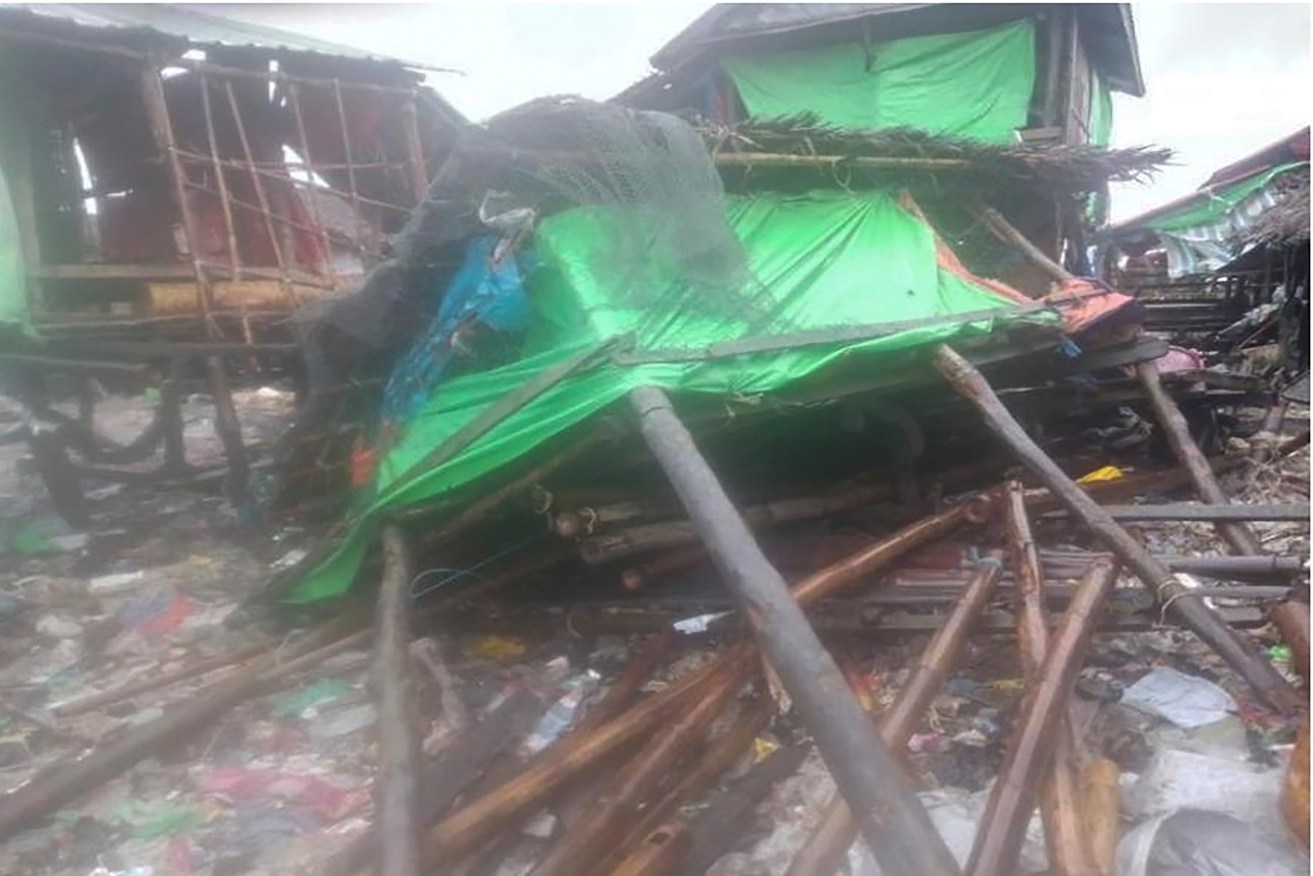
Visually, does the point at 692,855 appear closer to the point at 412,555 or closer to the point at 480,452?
the point at 480,452

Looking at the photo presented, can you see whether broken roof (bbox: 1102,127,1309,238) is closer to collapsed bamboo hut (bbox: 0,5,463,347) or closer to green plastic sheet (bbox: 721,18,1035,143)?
green plastic sheet (bbox: 721,18,1035,143)

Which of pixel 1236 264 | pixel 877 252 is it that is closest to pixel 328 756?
pixel 877 252

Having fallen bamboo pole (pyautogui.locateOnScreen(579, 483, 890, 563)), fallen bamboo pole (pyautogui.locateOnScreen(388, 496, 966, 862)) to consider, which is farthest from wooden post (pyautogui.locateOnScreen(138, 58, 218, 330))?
fallen bamboo pole (pyautogui.locateOnScreen(388, 496, 966, 862))

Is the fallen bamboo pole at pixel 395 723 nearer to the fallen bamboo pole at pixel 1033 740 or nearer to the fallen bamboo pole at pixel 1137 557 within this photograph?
the fallen bamboo pole at pixel 1033 740

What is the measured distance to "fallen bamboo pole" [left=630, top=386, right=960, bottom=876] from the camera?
Answer: 1.86 metres

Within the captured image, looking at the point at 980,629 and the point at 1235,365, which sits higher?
the point at 980,629

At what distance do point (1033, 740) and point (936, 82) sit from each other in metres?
10.2

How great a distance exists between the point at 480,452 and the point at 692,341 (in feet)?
3.71

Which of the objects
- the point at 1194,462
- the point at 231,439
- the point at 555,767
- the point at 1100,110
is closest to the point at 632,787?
the point at 555,767

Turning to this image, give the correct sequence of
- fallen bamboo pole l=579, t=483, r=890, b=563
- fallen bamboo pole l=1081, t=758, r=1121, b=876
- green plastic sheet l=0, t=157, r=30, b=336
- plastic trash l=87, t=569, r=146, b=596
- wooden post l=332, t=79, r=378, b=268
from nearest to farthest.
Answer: fallen bamboo pole l=1081, t=758, r=1121, b=876 → fallen bamboo pole l=579, t=483, r=890, b=563 → plastic trash l=87, t=569, r=146, b=596 → green plastic sheet l=0, t=157, r=30, b=336 → wooden post l=332, t=79, r=378, b=268

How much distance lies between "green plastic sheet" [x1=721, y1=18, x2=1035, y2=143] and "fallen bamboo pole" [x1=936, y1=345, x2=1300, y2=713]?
7.24 metres

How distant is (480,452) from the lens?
173 inches

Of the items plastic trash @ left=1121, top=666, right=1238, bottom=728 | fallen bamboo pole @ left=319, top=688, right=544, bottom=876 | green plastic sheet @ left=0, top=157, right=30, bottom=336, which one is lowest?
plastic trash @ left=1121, top=666, right=1238, bottom=728

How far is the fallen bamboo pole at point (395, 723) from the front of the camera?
8.95 feet
